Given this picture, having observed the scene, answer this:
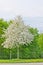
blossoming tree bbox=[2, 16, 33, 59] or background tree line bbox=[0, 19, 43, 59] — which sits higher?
blossoming tree bbox=[2, 16, 33, 59]

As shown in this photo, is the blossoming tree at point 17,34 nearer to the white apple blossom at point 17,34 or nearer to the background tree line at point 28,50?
the white apple blossom at point 17,34

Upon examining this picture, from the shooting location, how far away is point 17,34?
30422 mm

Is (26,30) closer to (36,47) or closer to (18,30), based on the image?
(18,30)

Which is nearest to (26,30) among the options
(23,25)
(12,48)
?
(23,25)

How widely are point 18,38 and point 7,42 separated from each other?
1243 mm

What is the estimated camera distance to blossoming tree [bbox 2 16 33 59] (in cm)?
3030

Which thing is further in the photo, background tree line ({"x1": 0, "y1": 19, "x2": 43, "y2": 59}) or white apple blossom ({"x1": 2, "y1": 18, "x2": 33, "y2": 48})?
→ background tree line ({"x1": 0, "y1": 19, "x2": 43, "y2": 59})

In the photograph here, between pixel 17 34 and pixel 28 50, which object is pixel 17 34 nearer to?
pixel 17 34

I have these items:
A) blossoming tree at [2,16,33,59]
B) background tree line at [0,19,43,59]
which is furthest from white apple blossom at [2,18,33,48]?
background tree line at [0,19,43,59]

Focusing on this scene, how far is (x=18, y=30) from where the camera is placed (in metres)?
30.3

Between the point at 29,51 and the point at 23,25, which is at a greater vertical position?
the point at 23,25

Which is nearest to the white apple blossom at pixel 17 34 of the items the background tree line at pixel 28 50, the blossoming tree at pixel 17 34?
the blossoming tree at pixel 17 34

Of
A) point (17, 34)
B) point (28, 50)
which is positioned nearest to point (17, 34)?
point (17, 34)

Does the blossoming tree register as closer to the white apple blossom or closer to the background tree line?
the white apple blossom
